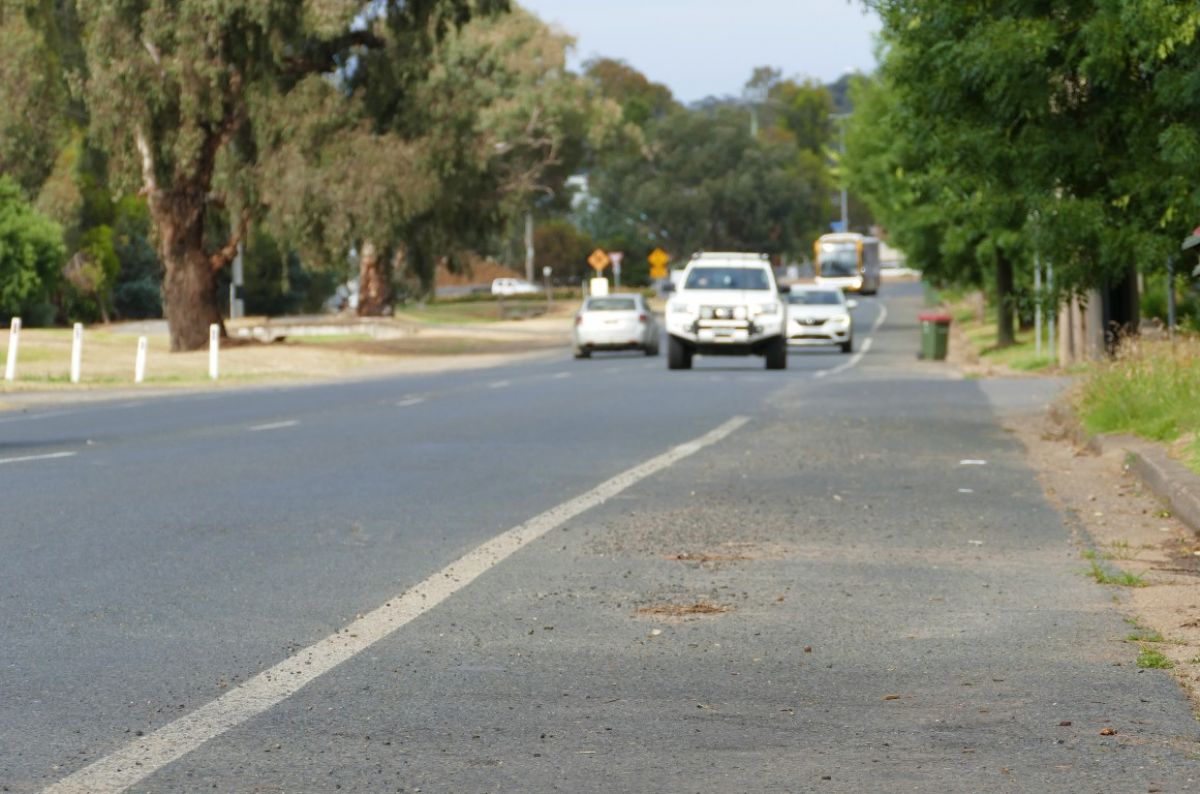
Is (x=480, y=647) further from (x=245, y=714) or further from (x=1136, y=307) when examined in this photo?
(x=1136, y=307)

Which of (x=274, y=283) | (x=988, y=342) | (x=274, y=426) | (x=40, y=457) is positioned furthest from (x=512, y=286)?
(x=40, y=457)

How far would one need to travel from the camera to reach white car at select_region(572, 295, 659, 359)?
49.6 m

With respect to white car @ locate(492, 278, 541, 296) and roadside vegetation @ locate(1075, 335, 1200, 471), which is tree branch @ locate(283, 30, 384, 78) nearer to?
roadside vegetation @ locate(1075, 335, 1200, 471)

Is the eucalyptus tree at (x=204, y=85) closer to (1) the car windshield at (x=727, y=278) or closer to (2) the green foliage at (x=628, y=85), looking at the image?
(1) the car windshield at (x=727, y=278)

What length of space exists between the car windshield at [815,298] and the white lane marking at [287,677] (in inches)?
1660

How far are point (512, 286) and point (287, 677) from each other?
122066 millimetres

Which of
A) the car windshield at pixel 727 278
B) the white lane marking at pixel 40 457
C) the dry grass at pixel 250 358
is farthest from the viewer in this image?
the dry grass at pixel 250 358

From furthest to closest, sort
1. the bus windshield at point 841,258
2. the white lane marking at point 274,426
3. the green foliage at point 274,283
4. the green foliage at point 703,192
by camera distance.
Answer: the green foliage at point 703,192
the bus windshield at point 841,258
the green foliage at point 274,283
the white lane marking at point 274,426

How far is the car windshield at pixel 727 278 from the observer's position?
124 ft

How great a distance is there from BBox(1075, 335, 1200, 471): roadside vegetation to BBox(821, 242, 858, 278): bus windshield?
278 ft

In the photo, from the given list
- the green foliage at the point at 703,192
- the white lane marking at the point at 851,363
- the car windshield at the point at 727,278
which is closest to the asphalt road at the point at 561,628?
the car windshield at the point at 727,278

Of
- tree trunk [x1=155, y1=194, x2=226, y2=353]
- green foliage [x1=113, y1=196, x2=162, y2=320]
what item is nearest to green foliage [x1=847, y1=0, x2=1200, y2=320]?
tree trunk [x1=155, y1=194, x2=226, y2=353]

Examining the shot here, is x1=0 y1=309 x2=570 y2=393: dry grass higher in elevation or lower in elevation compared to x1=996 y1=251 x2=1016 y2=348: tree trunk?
lower

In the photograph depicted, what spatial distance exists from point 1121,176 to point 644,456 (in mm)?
4991
